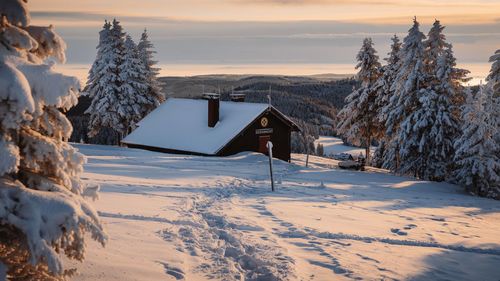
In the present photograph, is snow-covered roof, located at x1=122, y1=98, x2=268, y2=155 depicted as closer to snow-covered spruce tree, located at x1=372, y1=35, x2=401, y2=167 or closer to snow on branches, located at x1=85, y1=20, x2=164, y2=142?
snow on branches, located at x1=85, y1=20, x2=164, y2=142

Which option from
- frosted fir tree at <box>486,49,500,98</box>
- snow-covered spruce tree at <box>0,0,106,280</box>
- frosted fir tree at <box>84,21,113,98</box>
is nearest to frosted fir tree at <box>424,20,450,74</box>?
frosted fir tree at <box>486,49,500,98</box>

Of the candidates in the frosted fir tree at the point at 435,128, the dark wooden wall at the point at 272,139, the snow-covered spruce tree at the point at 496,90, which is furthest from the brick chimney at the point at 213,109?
the snow-covered spruce tree at the point at 496,90

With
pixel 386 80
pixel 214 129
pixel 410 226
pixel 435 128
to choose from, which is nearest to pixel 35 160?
pixel 410 226

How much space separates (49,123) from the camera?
6.17m

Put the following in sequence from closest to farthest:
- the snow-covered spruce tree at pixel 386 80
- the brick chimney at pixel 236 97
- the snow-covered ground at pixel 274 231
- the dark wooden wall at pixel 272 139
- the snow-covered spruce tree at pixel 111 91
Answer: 1. the snow-covered ground at pixel 274 231
2. the dark wooden wall at pixel 272 139
3. the brick chimney at pixel 236 97
4. the snow-covered spruce tree at pixel 386 80
5. the snow-covered spruce tree at pixel 111 91

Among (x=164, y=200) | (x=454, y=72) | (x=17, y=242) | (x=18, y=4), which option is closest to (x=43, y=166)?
(x=17, y=242)

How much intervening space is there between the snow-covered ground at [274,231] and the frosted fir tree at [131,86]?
70.6ft

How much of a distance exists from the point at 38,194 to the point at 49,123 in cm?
104

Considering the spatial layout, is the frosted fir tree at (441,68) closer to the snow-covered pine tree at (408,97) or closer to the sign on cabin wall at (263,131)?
the snow-covered pine tree at (408,97)

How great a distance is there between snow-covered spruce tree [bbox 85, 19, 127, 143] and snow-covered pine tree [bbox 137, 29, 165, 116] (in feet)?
10.5

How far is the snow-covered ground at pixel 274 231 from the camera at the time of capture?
8.92 meters

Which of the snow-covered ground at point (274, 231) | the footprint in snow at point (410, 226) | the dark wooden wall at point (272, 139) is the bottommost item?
the footprint in snow at point (410, 226)

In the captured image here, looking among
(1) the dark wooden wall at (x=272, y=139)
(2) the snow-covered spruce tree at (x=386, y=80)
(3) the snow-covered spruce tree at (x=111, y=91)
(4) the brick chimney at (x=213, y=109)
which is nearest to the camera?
(1) the dark wooden wall at (x=272, y=139)

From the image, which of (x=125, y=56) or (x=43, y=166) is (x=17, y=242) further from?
(x=125, y=56)
